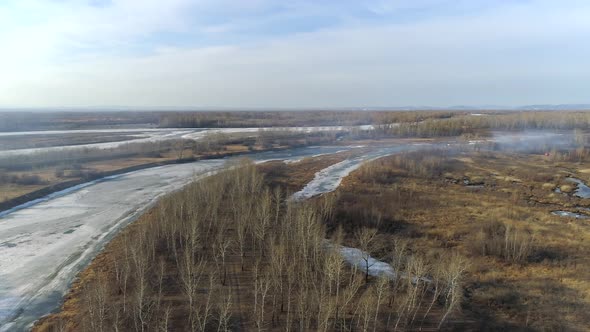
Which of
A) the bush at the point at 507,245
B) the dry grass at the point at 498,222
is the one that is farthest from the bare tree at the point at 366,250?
the bush at the point at 507,245

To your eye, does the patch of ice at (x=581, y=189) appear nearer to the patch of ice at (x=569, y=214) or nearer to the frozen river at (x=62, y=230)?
the patch of ice at (x=569, y=214)

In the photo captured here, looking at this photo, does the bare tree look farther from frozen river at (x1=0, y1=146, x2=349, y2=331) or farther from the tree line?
frozen river at (x1=0, y1=146, x2=349, y2=331)

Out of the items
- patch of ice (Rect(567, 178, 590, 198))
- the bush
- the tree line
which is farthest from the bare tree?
patch of ice (Rect(567, 178, 590, 198))

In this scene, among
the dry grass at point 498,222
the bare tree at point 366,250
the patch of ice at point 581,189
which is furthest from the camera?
the patch of ice at point 581,189

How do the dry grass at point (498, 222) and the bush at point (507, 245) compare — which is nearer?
the dry grass at point (498, 222)

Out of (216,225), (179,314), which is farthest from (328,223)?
(179,314)

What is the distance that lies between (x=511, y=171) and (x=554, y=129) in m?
71.5

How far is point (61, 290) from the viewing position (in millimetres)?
21188

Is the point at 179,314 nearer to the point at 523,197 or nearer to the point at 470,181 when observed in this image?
the point at 523,197

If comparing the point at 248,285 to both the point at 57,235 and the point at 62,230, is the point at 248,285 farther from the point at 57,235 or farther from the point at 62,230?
the point at 62,230

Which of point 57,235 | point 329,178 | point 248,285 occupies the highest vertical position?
point 329,178

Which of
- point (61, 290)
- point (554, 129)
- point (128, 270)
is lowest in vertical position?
point (61, 290)

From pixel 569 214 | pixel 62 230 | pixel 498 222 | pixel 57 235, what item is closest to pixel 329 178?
pixel 498 222

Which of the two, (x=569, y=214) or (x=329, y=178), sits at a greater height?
(x=329, y=178)
